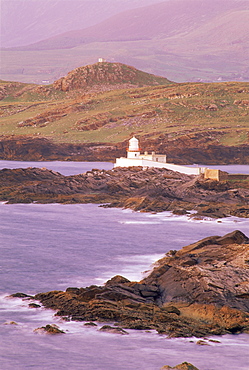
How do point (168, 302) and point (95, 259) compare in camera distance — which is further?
point (95, 259)

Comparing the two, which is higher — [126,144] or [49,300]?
[126,144]

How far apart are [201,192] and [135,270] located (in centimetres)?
3488

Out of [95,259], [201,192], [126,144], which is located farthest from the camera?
[126,144]

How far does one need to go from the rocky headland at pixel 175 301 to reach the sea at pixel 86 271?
693 mm

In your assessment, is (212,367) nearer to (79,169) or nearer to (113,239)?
(113,239)

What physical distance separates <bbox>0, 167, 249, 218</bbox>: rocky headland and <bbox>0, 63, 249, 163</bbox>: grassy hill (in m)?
46.5

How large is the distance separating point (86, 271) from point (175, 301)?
35.6 feet

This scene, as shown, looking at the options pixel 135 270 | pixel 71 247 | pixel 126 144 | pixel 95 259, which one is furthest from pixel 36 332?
pixel 126 144

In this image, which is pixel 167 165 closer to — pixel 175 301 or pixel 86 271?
pixel 86 271

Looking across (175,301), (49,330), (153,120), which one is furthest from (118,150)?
(49,330)

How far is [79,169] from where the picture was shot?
11856 cm

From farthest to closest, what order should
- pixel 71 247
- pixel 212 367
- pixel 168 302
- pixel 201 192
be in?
pixel 201 192
pixel 71 247
pixel 168 302
pixel 212 367

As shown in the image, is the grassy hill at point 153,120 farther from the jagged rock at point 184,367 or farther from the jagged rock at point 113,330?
the jagged rock at point 184,367

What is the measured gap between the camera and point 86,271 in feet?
134
